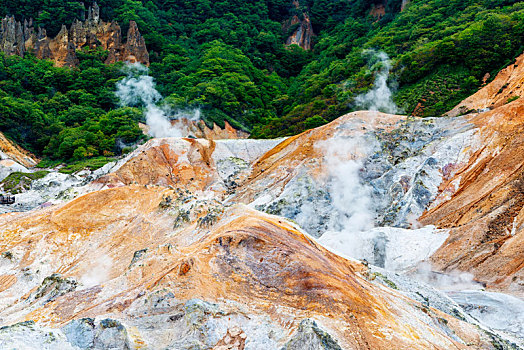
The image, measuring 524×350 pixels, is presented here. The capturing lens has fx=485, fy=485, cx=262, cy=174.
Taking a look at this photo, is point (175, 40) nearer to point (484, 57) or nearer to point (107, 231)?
point (484, 57)

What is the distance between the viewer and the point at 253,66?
2322 inches

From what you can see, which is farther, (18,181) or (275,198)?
(18,181)

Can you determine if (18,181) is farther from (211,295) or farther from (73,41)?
(73,41)

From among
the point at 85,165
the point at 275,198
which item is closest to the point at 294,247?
the point at 275,198

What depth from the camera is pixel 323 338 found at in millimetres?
7578

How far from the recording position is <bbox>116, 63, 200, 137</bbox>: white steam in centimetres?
4359

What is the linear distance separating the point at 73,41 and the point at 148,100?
607 inches

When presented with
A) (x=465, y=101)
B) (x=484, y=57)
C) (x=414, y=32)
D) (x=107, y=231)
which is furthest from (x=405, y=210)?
(x=414, y=32)

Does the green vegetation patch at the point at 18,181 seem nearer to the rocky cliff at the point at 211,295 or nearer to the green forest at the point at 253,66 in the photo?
the green forest at the point at 253,66

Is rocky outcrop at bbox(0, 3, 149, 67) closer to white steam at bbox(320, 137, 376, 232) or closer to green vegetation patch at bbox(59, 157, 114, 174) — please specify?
green vegetation patch at bbox(59, 157, 114, 174)

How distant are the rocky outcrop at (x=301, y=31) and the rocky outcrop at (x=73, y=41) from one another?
2130 cm

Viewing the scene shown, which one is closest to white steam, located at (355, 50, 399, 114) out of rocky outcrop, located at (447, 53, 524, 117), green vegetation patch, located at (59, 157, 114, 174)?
rocky outcrop, located at (447, 53, 524, 117)

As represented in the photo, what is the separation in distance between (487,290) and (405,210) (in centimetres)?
598

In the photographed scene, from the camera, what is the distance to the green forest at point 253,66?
34250 millimetres
